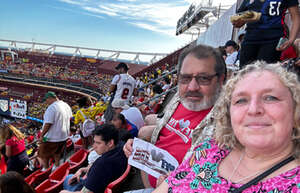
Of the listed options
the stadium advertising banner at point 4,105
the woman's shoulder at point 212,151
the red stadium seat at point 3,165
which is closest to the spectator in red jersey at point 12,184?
the woman's shoulder at point 212,151

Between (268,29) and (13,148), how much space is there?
4.10 m

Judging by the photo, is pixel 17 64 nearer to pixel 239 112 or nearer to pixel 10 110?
pixel 10 110

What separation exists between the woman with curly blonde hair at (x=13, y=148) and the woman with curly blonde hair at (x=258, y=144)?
3656 millimetres

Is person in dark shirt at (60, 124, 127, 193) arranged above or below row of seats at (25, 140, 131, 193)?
above

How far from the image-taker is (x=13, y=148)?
3.80 m

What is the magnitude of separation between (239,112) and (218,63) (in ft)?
2.04

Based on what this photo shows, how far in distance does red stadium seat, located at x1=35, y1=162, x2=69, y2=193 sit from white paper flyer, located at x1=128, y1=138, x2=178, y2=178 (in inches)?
88.8

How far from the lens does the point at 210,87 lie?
149 centimetres

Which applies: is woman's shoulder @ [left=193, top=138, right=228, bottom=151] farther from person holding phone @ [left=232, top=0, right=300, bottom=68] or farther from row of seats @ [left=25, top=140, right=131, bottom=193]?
row of seats @ [left=25, top=140, right=131, bottom=193]

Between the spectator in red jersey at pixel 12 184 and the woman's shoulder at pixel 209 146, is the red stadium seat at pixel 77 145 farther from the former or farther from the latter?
the woman's shoulder at pixel 209 146

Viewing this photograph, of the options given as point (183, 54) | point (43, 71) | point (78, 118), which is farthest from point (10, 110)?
point (183, 54)

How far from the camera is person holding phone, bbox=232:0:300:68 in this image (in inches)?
68.9

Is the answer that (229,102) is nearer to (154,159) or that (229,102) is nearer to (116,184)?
(154,159)

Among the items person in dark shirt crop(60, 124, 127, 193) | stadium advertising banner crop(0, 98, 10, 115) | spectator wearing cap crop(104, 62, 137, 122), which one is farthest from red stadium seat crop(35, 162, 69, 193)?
stadium advertising banner crop(0, 98, 10, 115)
